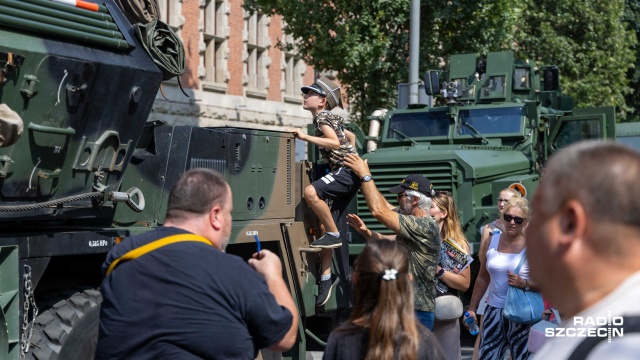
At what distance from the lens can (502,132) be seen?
1435 centimetres

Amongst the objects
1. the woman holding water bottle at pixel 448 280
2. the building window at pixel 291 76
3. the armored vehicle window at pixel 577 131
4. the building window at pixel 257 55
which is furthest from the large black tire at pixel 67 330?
the building window at pixel 291 76

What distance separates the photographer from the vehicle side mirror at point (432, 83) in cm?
1469

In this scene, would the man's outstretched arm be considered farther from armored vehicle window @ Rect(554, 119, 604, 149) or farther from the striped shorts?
armored vehicle window @ Rect(554, 119, 604, 149)

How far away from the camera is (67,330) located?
6.04m

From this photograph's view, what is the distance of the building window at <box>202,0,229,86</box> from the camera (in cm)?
2744

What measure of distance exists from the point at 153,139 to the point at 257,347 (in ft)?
11.7

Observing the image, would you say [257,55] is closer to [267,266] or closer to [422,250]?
[422,250]

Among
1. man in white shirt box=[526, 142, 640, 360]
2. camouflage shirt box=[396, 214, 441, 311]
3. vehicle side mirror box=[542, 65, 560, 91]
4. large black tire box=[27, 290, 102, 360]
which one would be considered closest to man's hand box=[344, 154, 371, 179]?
camouflage shirt box=[396, 214, 441, 311]

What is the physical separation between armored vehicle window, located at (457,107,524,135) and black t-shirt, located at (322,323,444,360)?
10688mm

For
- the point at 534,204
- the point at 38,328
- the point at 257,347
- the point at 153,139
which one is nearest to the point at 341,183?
the point at 153,139

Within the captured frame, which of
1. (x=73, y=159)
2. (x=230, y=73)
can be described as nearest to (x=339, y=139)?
(x=73, y=159)

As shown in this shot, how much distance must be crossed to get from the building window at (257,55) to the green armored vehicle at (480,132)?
13.5m

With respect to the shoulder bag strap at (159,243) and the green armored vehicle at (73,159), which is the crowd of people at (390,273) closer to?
the shoulder bag strap at (159,243)

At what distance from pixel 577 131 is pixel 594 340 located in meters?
13.2
